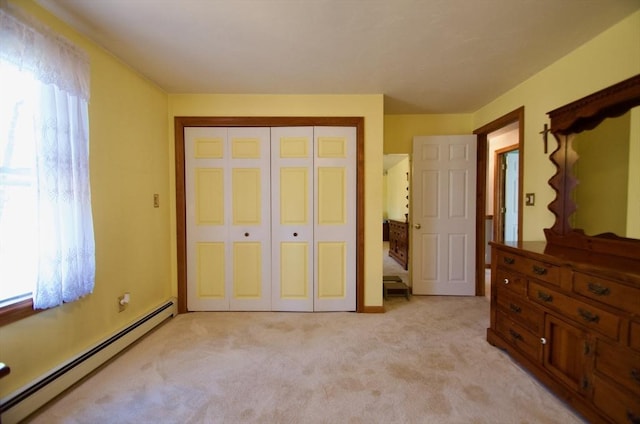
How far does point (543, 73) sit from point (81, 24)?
3.50 meters

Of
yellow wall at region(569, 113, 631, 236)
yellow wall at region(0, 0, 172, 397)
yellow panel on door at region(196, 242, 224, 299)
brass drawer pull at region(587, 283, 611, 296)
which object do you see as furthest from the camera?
yellow panel on door at region(196, 242, 224, 299)

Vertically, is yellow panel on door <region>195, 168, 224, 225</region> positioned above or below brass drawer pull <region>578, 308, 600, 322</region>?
above

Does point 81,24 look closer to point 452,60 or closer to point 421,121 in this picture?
point 452,60

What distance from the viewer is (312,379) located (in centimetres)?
172

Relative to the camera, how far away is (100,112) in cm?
192

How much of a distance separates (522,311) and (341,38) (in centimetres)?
229

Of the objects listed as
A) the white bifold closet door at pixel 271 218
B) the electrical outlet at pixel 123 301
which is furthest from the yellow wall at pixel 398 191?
the electrical outlet at pixel 123 301

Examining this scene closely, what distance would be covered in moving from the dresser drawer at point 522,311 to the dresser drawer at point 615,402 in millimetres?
368

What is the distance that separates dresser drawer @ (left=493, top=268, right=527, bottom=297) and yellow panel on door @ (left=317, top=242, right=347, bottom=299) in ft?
4.53

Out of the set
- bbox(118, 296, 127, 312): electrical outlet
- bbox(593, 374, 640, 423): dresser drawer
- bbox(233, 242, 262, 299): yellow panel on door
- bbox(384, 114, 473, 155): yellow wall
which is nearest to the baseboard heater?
bbox(118, 296, 127, 312): electrical outlet

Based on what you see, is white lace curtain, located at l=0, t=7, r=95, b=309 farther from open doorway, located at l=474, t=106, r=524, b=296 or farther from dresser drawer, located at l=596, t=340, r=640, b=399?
open doorway, located at l=474, t=106, r=524, b=296

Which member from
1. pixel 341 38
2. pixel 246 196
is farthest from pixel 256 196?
pixel 341 38

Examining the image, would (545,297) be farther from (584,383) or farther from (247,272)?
(247,272)

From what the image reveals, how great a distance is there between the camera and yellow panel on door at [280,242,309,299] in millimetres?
2807
